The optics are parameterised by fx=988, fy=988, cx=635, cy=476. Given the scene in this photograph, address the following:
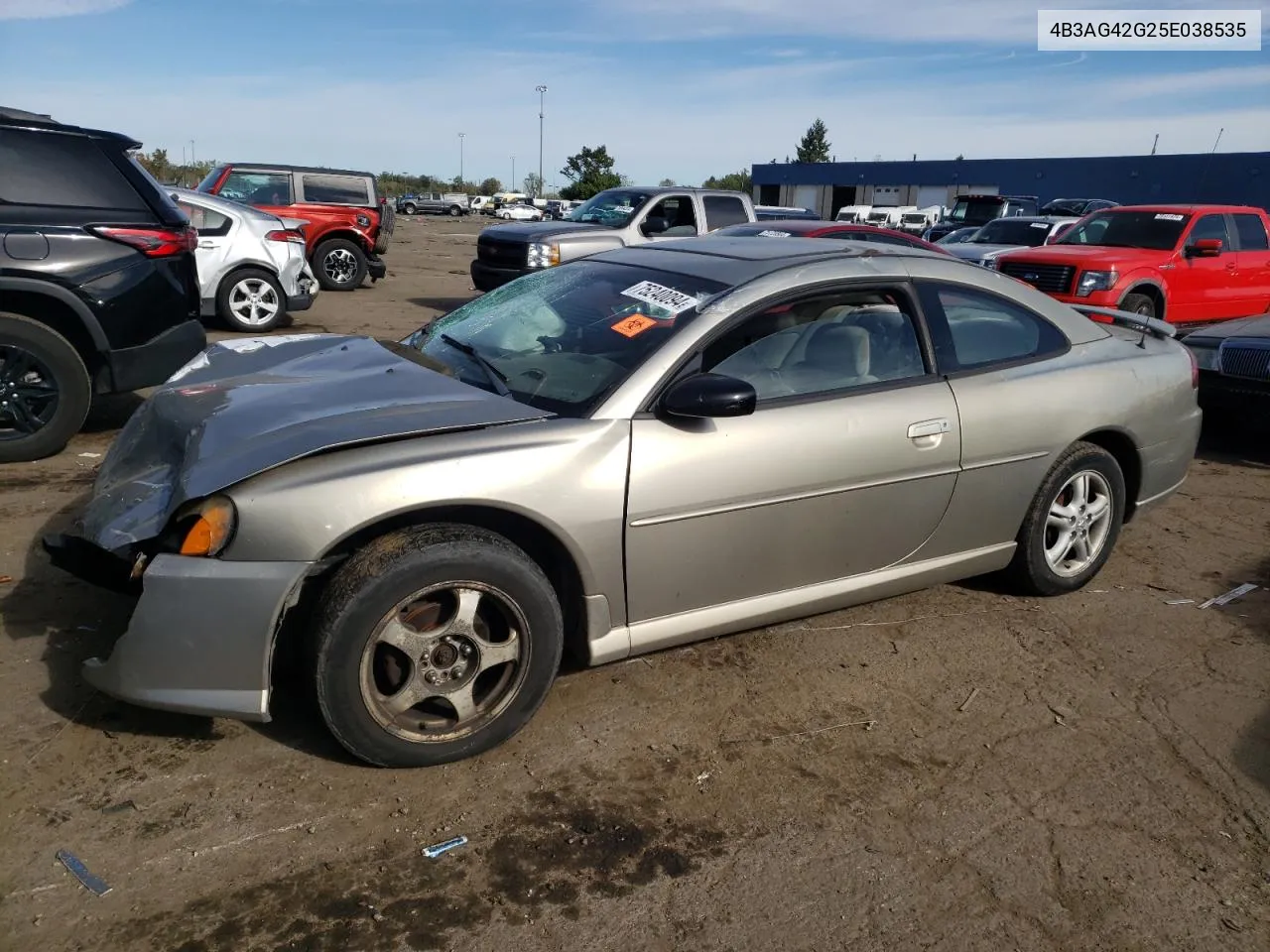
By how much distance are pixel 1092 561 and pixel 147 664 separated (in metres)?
3.93

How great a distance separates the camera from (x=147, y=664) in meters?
2.75

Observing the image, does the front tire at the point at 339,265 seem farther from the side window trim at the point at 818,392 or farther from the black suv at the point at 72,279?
the side window trim at the point at 818,392

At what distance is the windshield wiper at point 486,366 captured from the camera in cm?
347

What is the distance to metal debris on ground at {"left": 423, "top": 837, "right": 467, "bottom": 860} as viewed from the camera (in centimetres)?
263

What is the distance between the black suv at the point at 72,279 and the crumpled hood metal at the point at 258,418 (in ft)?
7.12

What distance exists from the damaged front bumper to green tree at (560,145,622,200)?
159 ft

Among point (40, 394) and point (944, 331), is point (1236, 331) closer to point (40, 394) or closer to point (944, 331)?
point (944, 331)

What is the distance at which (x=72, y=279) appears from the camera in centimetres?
555

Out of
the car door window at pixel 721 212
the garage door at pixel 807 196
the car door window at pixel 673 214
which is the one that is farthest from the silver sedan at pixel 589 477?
the garage door at pixel 807 196

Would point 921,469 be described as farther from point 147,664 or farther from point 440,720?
point 147,664

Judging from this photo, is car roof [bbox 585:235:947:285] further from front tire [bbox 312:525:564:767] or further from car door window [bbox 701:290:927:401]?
front tire [bbox 312:525:564:767]

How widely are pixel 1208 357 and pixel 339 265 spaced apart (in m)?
12.2

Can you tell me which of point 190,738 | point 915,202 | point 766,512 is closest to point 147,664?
point 190,738

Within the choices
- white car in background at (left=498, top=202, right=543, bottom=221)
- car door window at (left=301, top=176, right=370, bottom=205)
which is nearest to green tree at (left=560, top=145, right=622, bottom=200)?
white car in background at (left=498, top=202, right=543, bottom=221)
